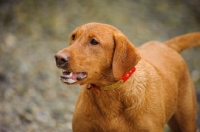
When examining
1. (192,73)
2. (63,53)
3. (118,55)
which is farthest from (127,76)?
(192,73)

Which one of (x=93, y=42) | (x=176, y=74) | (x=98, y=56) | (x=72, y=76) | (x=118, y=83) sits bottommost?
(x=176, y=74)

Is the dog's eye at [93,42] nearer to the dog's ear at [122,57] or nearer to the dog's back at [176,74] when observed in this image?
the dog's ear at [122,57]

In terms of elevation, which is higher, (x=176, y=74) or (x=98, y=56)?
(x=98, y=56)

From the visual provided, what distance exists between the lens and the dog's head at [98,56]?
14.5ft

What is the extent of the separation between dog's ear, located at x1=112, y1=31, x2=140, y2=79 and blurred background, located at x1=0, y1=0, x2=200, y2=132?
267 cm

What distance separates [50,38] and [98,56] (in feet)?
19.4

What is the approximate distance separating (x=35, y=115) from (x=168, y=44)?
8.76 ft

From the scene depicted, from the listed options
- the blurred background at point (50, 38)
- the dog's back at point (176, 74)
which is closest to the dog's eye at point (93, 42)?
the dog's back at point (176, 74)

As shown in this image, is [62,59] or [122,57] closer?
[62,59]

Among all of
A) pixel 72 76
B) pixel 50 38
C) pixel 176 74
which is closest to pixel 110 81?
pixel 72 76

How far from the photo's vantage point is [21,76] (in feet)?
27.7

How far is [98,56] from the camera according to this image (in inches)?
179

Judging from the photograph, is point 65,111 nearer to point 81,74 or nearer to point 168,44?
point 168,44

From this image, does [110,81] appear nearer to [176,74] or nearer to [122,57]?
[122,57]
